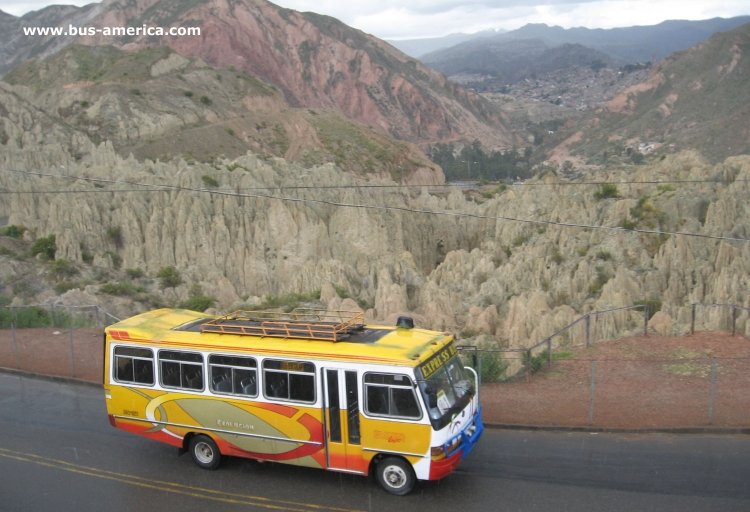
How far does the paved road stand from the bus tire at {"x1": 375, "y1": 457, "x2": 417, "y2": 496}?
0.12 m

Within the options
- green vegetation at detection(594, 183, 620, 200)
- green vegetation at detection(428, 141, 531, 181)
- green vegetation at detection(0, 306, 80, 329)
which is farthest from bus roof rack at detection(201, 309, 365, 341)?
green vegetation at detection(428, 141, 531, 181)

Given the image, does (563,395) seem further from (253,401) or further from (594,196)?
(594,196)

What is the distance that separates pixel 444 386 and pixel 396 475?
4.29 ft

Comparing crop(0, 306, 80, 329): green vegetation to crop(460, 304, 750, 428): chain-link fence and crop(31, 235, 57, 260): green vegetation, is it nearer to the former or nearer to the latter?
crop(460, 304, 750, 428): chain-link fence

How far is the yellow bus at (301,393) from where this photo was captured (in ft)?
30.9

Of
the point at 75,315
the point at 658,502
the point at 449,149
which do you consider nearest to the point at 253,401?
the point at 658,502

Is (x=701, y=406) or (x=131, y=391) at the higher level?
(x=131, y=391)

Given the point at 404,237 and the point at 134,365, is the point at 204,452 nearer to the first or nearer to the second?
the point at 134,365

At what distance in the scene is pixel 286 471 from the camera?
1068 cm

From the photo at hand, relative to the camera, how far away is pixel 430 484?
10.1 metres

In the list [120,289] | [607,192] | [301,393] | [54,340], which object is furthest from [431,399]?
[607,192]

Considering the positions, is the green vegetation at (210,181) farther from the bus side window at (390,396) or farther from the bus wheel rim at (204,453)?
the bus side window at (390,396)

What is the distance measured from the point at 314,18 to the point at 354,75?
16514mm

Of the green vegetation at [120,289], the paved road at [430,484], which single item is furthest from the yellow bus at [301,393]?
the green vegetation at [120,289]
